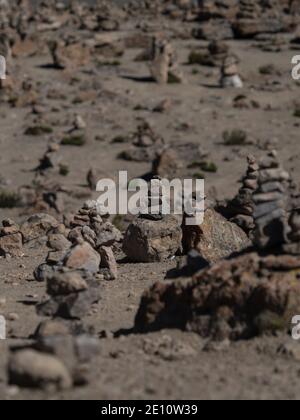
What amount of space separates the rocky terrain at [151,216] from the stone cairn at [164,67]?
9 cm

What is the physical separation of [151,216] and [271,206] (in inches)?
181

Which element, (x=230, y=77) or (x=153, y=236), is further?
(x=230, y=77)

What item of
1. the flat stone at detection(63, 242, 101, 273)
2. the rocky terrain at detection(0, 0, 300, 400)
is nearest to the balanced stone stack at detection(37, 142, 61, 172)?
the rocky terrain at detection(0, 0, 300, 400)

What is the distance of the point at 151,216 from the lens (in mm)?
13305

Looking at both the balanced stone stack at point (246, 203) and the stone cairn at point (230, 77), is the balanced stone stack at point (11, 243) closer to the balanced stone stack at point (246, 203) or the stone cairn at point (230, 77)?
the balanced stone stack at point (246, 203)

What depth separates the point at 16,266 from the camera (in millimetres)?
13188

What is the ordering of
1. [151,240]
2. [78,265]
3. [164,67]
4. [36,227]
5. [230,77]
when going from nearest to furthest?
[78,265]
[151,240]
[36,227]
[230,77]
[164,67]

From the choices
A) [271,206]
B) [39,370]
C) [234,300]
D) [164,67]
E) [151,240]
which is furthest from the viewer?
[164,67]

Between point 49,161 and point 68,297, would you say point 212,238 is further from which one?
point 49,161

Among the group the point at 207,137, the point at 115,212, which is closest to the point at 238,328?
the point at 115,212

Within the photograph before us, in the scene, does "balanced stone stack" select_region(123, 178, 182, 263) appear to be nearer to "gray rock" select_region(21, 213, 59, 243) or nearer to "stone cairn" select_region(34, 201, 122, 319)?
"stone cairn" select_region(34, 201, 122, 319)

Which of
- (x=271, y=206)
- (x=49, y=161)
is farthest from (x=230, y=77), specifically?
(x=271, y=206)

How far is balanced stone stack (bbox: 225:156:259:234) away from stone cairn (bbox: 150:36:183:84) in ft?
75.8
